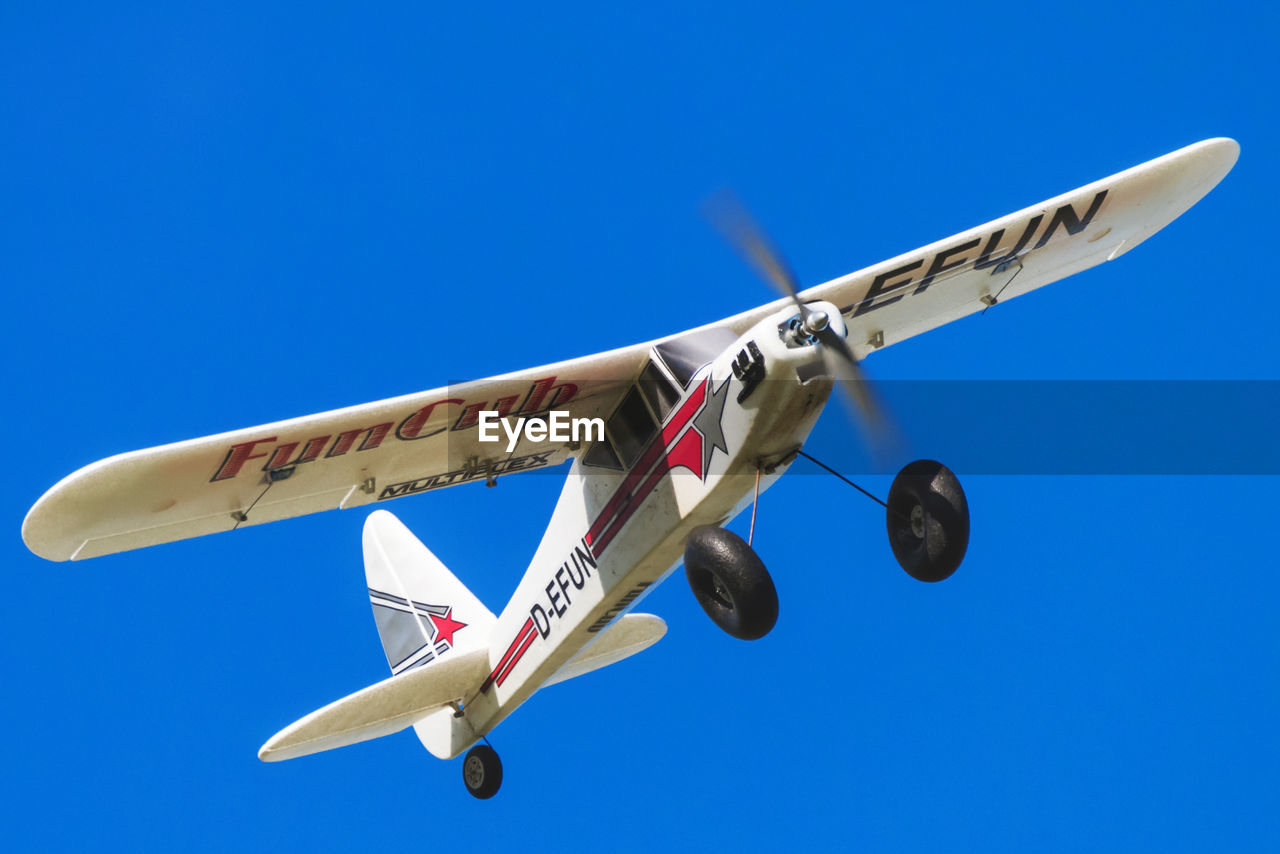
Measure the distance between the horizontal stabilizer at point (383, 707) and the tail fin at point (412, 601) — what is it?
53 cm

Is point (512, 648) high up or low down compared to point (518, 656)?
up

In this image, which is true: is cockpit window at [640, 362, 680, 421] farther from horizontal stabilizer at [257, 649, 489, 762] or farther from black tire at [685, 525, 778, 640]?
horizontal stabilizer at [257, 649, 489, 762]

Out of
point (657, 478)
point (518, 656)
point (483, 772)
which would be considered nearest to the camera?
point (657, 478)

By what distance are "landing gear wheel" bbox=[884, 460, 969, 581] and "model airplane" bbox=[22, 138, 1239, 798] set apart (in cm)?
1

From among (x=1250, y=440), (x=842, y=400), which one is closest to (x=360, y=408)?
(x=842, y=400)

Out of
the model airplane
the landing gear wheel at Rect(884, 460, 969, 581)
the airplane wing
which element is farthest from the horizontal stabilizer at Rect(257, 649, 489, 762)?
the landing gear wheel at Rect(884, 460, 969, 581)

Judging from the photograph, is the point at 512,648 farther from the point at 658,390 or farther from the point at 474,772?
the point at 658,390

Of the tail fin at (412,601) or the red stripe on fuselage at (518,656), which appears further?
the tail fin at (412,601)

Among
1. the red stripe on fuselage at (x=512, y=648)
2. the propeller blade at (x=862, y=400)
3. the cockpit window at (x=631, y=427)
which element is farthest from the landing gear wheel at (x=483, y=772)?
the propeller blade at (x=862, y=400)

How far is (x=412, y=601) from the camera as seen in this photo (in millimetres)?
15492

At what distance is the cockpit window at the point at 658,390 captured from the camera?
10.8 m

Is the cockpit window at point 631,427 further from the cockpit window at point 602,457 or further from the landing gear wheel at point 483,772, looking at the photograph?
the landing gear wheel at point 483,772
